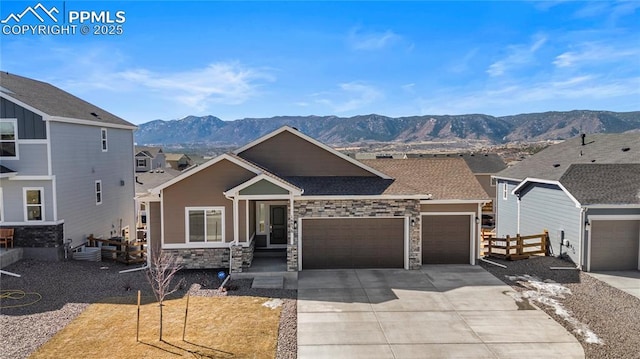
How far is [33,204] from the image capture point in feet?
55.3

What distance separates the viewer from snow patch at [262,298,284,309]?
11984 millimetres

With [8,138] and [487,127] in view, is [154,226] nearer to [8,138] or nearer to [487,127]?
[8,138]

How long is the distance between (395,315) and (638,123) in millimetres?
165156

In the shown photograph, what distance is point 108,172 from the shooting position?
71.1ft

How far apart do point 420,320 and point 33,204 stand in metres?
15.7

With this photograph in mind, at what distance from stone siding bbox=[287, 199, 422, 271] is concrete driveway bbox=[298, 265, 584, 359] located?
1.34m

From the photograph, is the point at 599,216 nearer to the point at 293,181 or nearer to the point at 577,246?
the point at 577,246

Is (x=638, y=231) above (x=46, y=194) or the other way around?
the other way around

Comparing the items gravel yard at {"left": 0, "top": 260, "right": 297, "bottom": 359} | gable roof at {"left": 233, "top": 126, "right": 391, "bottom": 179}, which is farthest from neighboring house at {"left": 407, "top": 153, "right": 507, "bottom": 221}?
gravel yard at {"left": 0, "top": 260, "right": 297, "bottom": 359}

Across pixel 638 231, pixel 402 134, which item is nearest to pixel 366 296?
pixel 638 231

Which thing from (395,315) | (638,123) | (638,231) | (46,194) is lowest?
(395,315)

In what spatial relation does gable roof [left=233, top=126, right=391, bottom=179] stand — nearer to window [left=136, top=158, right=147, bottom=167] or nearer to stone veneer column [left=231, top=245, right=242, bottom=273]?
stone veneer column [left=231, top=245, right=242, bottom=273]

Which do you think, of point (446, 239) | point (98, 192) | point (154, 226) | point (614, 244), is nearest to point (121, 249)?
point (98, 192)

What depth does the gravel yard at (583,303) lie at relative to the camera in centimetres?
966
